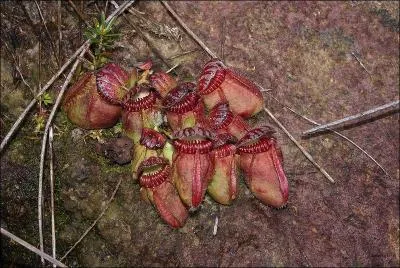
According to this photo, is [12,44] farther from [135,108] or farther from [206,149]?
[206,149]

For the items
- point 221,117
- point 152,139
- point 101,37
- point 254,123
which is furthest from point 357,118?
point 101,37

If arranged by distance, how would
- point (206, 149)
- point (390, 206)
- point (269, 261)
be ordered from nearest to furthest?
point (206, 149), point (269, 261), point (390, 206)

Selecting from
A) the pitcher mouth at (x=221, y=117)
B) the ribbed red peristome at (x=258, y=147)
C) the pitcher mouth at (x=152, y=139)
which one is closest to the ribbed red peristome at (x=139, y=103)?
the pitcher mouth at (x=152, y=139)

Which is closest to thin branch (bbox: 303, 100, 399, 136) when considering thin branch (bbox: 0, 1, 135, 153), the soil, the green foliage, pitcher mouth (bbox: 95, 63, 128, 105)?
the soil

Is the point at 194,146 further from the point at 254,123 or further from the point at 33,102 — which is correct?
the point at 33,102

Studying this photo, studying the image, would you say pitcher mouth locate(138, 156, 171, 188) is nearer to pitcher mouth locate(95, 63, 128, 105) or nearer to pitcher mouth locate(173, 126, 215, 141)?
pitcher mouth locate(173, 126, 215, 141)

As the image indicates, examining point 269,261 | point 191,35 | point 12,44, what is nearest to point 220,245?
point 269,261
